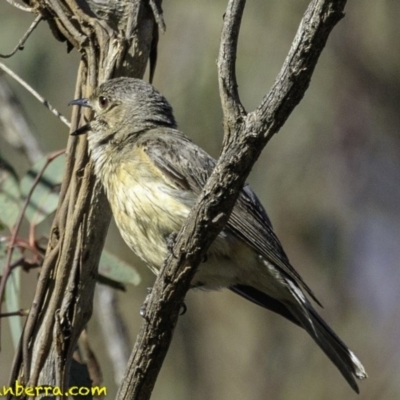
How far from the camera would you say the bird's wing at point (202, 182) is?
390cm

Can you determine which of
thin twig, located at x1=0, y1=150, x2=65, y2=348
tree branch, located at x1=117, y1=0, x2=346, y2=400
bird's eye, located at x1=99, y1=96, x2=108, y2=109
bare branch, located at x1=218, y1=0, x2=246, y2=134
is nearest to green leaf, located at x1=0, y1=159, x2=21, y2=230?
thin twig, located at x1=0, y1=150, x2=65, y2=348

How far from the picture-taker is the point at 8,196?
4.37 m

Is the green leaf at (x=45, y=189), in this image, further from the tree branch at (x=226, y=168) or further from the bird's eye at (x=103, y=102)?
the tree branch at (x=226, y=168)

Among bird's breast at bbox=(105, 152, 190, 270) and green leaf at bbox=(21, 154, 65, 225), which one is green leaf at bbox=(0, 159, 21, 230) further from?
bird's breast at bbox=(105, 152, 190, 270)

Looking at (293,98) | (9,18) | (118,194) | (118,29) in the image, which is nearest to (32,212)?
(118,194)

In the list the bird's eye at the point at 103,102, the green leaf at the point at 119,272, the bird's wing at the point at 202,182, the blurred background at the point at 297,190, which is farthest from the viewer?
the blurred background at the point at 297,190

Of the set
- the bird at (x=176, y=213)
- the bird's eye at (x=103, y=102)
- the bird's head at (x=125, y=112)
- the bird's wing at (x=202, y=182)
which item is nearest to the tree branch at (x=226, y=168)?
the bird at (x=176, y=213)

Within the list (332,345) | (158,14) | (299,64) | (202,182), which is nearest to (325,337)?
(332,345)

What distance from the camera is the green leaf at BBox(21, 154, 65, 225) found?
4238 millimetres

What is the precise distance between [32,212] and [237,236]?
1131 millimetres

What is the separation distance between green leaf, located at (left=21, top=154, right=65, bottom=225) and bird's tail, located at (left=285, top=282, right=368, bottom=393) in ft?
4.54

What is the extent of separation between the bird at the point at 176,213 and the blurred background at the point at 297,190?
2452mm

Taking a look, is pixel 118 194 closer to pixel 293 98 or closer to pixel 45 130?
pixel 293 98

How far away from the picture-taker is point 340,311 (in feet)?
22.6
